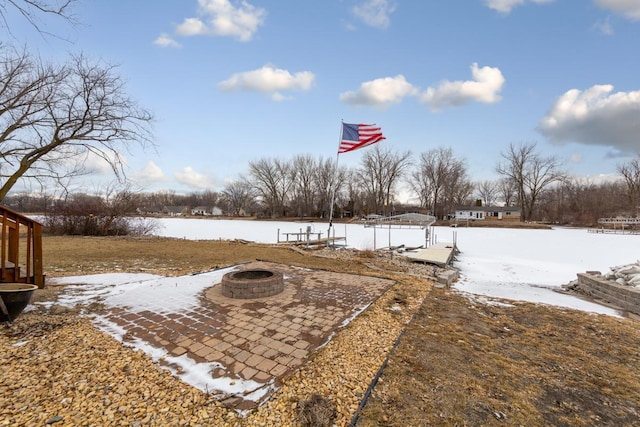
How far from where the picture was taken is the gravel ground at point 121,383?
1.97 m

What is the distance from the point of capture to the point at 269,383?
7.76 feet

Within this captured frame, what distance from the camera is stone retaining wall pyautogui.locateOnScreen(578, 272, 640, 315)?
5.21m

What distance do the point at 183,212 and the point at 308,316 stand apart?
89392 mm

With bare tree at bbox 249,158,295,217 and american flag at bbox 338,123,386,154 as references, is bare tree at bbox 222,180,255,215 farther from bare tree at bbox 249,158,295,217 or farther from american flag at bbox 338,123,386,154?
american flag at bbox 338,123,386,154

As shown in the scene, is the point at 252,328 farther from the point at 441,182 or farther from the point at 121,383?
the point at 441,182

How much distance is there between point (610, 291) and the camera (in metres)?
5.83

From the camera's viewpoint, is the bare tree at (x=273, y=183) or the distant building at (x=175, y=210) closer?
the bare tree at (x=273, y=183)

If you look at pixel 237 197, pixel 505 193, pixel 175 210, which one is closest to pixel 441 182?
pixel 505 193

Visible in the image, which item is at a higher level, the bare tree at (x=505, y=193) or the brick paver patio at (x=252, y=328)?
the bare tree at (x=505, y=193)

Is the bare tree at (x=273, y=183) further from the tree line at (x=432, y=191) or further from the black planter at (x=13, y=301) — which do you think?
the black planter at (x=13, y=301)

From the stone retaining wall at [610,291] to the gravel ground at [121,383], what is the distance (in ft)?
17.6

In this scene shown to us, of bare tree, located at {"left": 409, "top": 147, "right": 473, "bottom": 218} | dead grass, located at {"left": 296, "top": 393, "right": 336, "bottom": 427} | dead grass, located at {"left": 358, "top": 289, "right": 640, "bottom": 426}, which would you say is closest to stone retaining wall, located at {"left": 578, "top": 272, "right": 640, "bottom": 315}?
dead grass, located at {"left": 358, "top": 289, "right": 640, "bottom": 426}

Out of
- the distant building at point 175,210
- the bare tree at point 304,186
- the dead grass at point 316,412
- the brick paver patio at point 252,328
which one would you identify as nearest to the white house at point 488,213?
the bare tree at point 304,186

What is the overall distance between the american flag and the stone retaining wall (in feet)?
24.1
